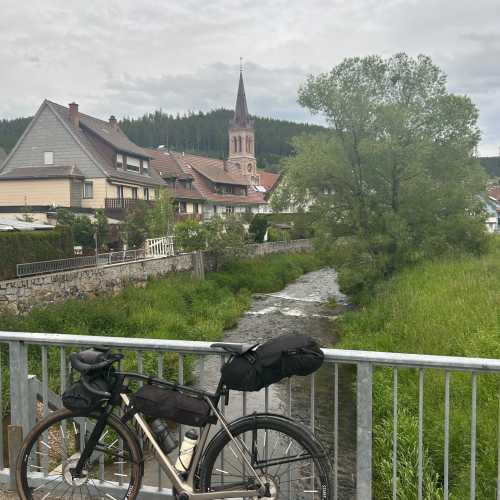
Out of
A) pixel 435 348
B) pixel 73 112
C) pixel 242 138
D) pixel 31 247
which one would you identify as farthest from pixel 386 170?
pixel 242 138

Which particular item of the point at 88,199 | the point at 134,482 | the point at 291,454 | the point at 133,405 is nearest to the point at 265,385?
the point at 291,454

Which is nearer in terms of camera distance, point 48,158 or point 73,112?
point 48,158

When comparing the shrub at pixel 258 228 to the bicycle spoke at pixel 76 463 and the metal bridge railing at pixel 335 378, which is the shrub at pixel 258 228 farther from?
the bicycle spoke at pixel 76 463

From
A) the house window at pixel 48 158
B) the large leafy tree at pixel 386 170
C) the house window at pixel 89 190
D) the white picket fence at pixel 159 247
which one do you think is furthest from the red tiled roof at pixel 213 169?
the large leafy tree at pixel 386 170

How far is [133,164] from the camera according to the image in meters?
42.0

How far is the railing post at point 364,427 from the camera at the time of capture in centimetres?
336

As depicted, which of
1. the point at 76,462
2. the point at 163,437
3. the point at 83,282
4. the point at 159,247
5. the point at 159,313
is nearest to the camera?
the point at 163,437

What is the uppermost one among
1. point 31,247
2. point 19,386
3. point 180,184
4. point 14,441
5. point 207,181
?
point 207,181

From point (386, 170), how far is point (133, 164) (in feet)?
80.7

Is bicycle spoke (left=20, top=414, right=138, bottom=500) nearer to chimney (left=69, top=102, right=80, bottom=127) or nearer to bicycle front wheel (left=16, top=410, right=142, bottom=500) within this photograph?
bicycle front wheel (left=16, top=410, right=142, bottom=500)

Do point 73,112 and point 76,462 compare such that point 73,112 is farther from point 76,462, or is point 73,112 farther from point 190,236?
point 76,462

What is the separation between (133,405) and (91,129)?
38.6 m

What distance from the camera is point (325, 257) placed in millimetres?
24750

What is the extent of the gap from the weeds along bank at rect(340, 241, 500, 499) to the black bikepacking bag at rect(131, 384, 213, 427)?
347 centimetres
